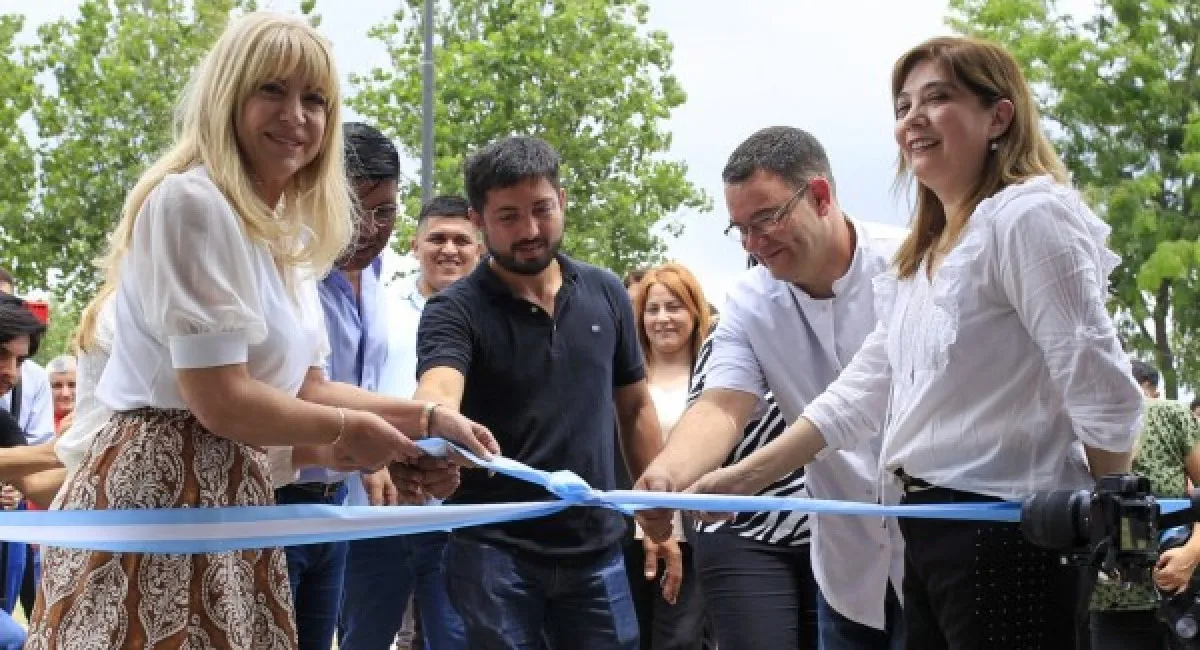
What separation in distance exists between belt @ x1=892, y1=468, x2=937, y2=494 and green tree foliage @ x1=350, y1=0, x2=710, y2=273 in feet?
80.4

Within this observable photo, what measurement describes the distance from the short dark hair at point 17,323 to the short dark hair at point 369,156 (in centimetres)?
185

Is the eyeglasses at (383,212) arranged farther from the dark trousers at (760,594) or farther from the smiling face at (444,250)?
the smiling face at (444,250)

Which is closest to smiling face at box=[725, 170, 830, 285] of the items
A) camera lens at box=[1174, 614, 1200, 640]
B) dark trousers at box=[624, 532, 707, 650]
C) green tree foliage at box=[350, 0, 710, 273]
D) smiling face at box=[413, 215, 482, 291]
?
camera lens at box=[1174, 614, 1200, 640]

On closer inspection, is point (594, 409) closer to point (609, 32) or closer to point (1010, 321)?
point (1010, 321)

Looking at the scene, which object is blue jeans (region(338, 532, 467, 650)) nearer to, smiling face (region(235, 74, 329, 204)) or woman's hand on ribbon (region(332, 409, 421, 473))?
woman's hand on ribbon (region(332, 409, 421, 473))

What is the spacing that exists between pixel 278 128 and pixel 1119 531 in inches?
81.4

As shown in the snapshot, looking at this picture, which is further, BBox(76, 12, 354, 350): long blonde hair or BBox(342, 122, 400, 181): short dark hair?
BBox(342, 122, 400, 181): short dark hair

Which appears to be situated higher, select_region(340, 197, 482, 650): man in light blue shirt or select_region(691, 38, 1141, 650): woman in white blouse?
select_region(691, 38, 1141, 650): woman in white blouse

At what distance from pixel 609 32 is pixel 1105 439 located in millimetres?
26745

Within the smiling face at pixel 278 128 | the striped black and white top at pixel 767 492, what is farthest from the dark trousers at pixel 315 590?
the smiling face at pixel 278 128

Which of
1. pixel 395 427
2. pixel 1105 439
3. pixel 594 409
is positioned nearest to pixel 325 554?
pixel 594 409

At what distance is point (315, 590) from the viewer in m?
5.95

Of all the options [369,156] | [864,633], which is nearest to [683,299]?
[369,156]

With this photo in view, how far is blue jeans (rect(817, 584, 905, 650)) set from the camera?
5.50 meters
